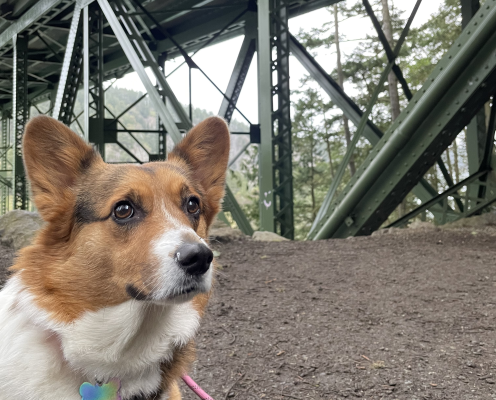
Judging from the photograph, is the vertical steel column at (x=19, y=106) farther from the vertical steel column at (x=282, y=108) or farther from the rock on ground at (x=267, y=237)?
the rock on ground at (x=267, y=237)

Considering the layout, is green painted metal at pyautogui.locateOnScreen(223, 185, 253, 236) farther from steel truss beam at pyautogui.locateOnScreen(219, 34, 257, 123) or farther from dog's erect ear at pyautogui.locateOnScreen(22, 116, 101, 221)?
dog's erect ear at pyautogui.locateOnScreen(22, 116, 101, 221)

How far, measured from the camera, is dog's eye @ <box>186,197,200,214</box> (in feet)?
7.56

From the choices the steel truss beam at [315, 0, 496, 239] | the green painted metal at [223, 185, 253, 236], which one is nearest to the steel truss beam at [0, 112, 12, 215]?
the green painted metal at [223, 185, 253, 236]

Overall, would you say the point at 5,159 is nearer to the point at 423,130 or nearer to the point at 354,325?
the point at 423,130

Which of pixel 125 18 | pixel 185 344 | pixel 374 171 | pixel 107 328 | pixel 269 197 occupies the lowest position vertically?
pixel 269 197

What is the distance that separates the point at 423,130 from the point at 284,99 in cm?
347

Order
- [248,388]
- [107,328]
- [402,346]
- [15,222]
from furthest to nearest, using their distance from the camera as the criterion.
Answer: [15,222] < [402,346] < [248,388] < [107,328]

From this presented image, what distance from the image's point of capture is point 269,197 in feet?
30.6

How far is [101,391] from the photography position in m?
1.89

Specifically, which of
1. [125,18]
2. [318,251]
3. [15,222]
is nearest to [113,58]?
[125,18]

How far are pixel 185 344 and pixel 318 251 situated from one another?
4.38 m

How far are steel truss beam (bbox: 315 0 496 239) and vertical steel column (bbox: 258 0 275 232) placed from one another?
176 centimetres

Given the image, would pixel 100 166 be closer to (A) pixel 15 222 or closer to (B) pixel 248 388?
(B) pixel 248 388

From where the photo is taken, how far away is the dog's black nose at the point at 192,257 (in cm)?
177
